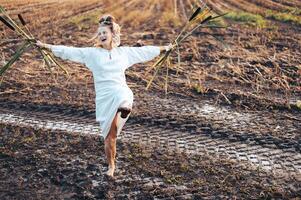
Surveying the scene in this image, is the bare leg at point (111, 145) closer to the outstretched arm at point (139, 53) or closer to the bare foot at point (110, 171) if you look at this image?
the bare foot at point (110, 171)

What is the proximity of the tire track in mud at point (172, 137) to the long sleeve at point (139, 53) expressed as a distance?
4.30 ft

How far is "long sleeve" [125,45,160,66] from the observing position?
182 inches

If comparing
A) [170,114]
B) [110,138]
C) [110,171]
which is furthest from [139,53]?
[170,114]

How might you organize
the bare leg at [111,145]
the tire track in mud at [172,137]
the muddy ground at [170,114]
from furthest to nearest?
the tire track in mud at [172,137]
the muddy ground at [170,114]
the bare leg at [111,145]

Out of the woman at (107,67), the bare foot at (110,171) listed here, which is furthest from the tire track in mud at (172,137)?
the woman at (107,67)

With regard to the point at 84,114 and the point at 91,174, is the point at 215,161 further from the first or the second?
the point at 84,114

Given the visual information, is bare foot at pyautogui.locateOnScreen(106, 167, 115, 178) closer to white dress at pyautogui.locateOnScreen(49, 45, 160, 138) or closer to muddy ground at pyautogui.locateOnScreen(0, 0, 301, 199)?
muddy ground at pyautogui.locateOnScreen(0, 0, 301, 199)

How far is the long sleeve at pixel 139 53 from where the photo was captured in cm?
462

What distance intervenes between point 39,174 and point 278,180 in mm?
2327

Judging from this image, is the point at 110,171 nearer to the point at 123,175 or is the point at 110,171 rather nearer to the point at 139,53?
the point at 123,175

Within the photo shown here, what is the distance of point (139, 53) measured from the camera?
15.3 ft

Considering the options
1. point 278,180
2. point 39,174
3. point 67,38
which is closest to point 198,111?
point 278,180

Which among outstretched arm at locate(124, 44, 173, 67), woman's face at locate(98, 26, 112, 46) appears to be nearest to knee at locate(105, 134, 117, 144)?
outstretched arm at locate(124, 44, 173, 67)

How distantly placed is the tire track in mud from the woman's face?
1602 millimetres
